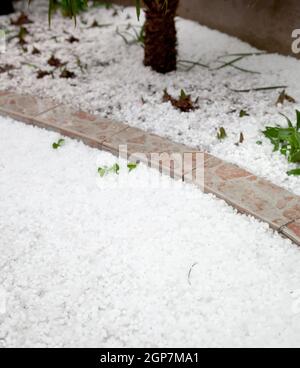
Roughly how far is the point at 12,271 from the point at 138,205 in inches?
24.2

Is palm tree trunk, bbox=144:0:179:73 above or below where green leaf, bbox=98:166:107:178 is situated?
above

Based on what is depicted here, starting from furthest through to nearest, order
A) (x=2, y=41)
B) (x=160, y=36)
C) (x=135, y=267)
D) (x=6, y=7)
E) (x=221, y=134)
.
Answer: (x=6, y=7), (x=2, y=41), (x=160, y=36), (x=221, y=134), (x=135, y=267)

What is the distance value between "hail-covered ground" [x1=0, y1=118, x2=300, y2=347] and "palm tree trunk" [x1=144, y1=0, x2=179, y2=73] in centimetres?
106

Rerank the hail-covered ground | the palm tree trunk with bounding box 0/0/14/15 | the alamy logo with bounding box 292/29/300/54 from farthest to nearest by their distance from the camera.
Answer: the palm tree trunk with bounding box 0/0/14/15, the alamy logo with bounding box 292/29/300/54, the hail-covered ground

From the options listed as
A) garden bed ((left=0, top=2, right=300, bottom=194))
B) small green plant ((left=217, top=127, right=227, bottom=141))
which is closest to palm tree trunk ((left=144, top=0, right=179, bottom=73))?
garden bed ((left=0, top=2, right=300, bottom=194))

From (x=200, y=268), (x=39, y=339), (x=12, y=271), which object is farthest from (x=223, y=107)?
(x=39, y=339)

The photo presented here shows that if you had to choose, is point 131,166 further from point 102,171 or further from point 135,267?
point 135,267

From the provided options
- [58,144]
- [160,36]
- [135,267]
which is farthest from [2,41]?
[135,267]

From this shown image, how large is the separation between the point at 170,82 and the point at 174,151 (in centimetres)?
85

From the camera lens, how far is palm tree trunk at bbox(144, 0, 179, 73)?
8.98 feet

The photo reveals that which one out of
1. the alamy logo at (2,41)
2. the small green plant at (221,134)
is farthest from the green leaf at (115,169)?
the alamy logo at (2,41)

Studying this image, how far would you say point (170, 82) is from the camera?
2.91 m

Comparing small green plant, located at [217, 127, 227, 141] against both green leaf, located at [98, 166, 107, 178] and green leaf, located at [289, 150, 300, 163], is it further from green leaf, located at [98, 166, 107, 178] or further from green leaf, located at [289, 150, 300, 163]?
green leaf, located at [98, 166, 107, 178]
